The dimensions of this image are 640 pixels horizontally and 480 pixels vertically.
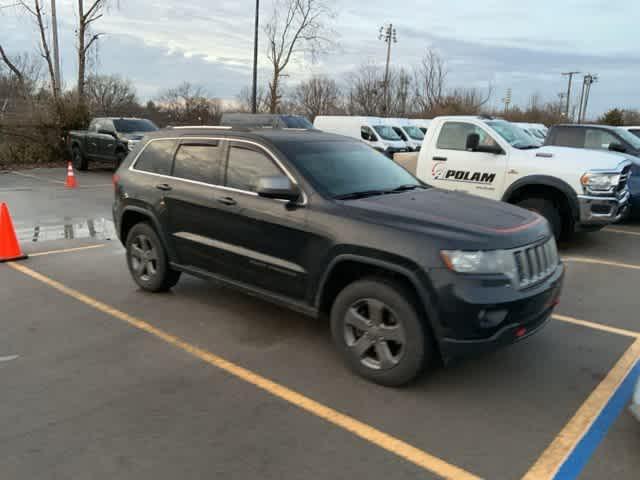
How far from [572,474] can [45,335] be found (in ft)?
13.7

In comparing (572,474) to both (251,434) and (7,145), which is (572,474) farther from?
(7,145)

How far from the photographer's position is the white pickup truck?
24.5 ft

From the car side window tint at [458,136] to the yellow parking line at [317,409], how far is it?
5.82 m

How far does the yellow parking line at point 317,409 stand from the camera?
290cm

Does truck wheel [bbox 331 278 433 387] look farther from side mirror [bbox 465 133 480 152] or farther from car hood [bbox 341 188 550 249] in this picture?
side mirror [bbox 465 133 480 152]

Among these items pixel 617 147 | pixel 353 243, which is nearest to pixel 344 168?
pixel 353 243

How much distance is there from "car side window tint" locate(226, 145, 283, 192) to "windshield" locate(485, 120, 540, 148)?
5.18m

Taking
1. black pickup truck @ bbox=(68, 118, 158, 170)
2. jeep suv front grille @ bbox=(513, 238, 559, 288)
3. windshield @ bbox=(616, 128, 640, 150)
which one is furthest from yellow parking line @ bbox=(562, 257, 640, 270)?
black pickup truck @ bbox=(68, 118, 158, 170)

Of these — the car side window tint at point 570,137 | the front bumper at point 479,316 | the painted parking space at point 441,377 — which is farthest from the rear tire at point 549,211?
the front bumper at point 479,316

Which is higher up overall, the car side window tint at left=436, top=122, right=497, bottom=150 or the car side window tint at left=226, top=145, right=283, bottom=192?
the car side window tint at left=436, top=122, right=497, bottom=150

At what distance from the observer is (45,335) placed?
4.60 metres

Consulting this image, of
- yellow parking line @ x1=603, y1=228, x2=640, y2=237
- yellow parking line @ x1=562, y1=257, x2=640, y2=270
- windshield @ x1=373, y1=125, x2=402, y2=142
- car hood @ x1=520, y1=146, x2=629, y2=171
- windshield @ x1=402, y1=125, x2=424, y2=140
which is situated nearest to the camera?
yellow parking line @ x1=562, y1=257, x2=640, y2=270

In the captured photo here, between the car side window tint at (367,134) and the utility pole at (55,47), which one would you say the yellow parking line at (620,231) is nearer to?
the car side window tint at (367,134)

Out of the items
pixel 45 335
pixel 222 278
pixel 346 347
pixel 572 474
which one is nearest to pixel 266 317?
pixel 222 278
